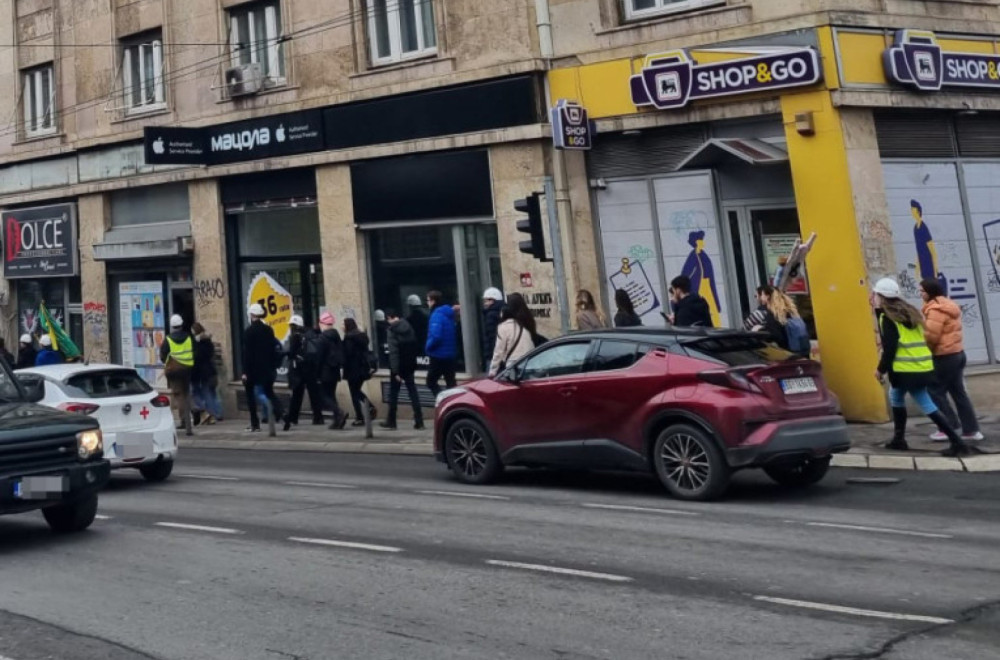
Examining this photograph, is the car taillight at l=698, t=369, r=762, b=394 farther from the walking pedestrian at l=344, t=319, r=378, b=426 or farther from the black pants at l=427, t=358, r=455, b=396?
the walking pedestrian at l=344, t=319, r=378, b=426

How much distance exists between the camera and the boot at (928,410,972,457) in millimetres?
11492

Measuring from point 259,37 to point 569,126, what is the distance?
25.6 ft

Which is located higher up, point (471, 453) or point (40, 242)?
point (40, 242)

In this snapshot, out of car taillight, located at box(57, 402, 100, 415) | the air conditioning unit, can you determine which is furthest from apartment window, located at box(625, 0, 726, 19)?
car taillight, located at box(57, 402, 100, 415)

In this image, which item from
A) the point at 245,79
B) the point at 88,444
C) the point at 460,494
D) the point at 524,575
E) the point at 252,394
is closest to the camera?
the point at 524,575

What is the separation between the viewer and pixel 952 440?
1152cm

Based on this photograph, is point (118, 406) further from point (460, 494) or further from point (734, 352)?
point (734, 352)

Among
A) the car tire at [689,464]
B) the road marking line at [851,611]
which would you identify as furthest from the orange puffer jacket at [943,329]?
the road marking line at [851,611]

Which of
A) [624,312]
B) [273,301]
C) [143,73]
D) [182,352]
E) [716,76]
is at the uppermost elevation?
[143,73]

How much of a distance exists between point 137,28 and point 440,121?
8513 mm

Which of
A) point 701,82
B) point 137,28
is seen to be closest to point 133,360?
point 137,28

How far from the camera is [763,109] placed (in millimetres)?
15484

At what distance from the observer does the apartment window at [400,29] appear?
61.9ft

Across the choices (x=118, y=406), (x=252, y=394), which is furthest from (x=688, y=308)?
(x=252, y=394)
